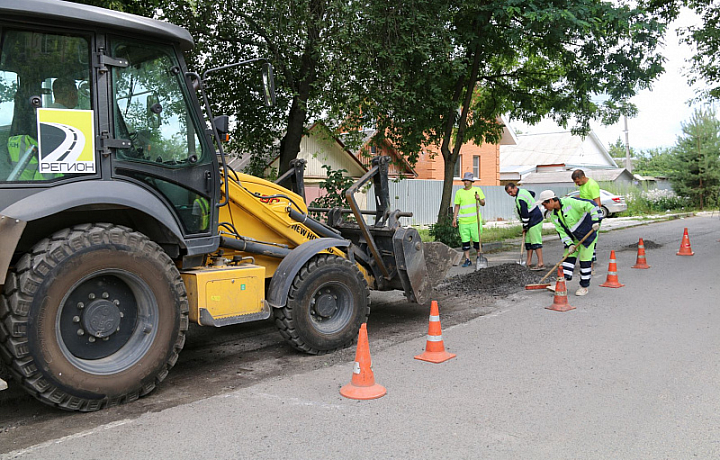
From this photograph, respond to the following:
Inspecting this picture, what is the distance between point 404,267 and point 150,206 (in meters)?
3.11

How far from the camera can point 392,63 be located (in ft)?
38.6

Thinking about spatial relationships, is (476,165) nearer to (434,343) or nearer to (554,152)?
(554,152)

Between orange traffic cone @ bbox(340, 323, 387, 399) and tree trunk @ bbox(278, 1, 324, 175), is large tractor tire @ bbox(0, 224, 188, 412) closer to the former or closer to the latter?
orange traffic cone @ bbox(340, 323, 387, 399)

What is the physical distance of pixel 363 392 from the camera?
4645 millimetres

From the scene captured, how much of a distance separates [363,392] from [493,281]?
5.51 m

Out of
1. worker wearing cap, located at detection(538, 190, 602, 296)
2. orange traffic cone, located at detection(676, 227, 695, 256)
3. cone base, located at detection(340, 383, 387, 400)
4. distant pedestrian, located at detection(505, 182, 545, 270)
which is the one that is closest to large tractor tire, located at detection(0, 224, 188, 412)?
cone base, located at detection(340, 383, 387, 400)

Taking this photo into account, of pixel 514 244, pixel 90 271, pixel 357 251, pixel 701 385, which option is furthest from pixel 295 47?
pixel 701 385

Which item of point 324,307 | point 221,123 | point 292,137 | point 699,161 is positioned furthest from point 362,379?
point 699,161

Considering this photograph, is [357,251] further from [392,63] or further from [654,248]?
[654,248]

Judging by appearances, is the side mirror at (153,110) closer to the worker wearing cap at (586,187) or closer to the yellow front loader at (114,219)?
the yellow front loader at (114,219)

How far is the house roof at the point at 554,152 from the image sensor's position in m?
49.2

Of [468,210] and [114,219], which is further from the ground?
[114,219]

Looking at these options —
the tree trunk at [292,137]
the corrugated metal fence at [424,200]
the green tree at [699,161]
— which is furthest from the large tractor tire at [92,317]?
the green tree at [699,161]

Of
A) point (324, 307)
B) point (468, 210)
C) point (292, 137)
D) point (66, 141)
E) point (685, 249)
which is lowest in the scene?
point (685, 249)
